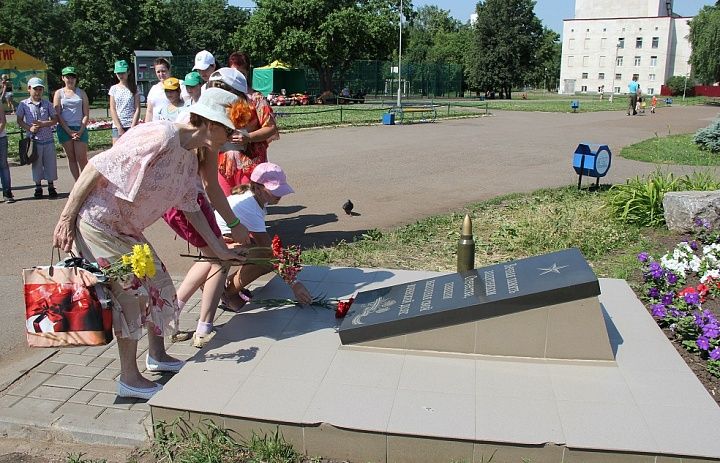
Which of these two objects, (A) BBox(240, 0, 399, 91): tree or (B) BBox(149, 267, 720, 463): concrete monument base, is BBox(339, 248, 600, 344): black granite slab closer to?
(B) BBox(149, 267, 720, 463): concrete monument base

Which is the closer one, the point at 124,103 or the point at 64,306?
the point at 64,306

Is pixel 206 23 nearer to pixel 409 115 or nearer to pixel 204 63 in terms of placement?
A: pixel 409 115

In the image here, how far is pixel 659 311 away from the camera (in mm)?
4422

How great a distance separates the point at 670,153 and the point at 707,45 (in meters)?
44.1

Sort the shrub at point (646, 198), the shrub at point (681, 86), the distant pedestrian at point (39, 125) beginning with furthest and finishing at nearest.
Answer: the shrub at point (681, 86)
the distant pedestrian at point (39, 125)
the shrub at point (646, 198)

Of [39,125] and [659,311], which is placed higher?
[39,125]

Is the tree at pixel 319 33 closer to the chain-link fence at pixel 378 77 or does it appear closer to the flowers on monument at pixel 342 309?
the chain-link fence at pixel 378 77

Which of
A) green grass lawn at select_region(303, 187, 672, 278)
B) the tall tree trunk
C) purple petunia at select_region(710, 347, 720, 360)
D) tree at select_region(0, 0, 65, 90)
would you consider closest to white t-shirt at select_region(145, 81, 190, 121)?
green grass lawn at select_region(303, 187, 672, 278)

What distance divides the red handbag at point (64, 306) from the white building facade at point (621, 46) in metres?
82.4

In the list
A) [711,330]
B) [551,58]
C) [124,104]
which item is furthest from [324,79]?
[551,58]

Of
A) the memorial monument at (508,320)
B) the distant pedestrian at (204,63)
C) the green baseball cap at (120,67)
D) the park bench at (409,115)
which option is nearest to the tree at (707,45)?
the park bench at (409,115)

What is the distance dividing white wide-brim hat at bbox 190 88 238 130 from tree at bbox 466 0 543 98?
193ft

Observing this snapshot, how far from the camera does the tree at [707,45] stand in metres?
51.0

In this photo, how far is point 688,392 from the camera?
10.5ft
